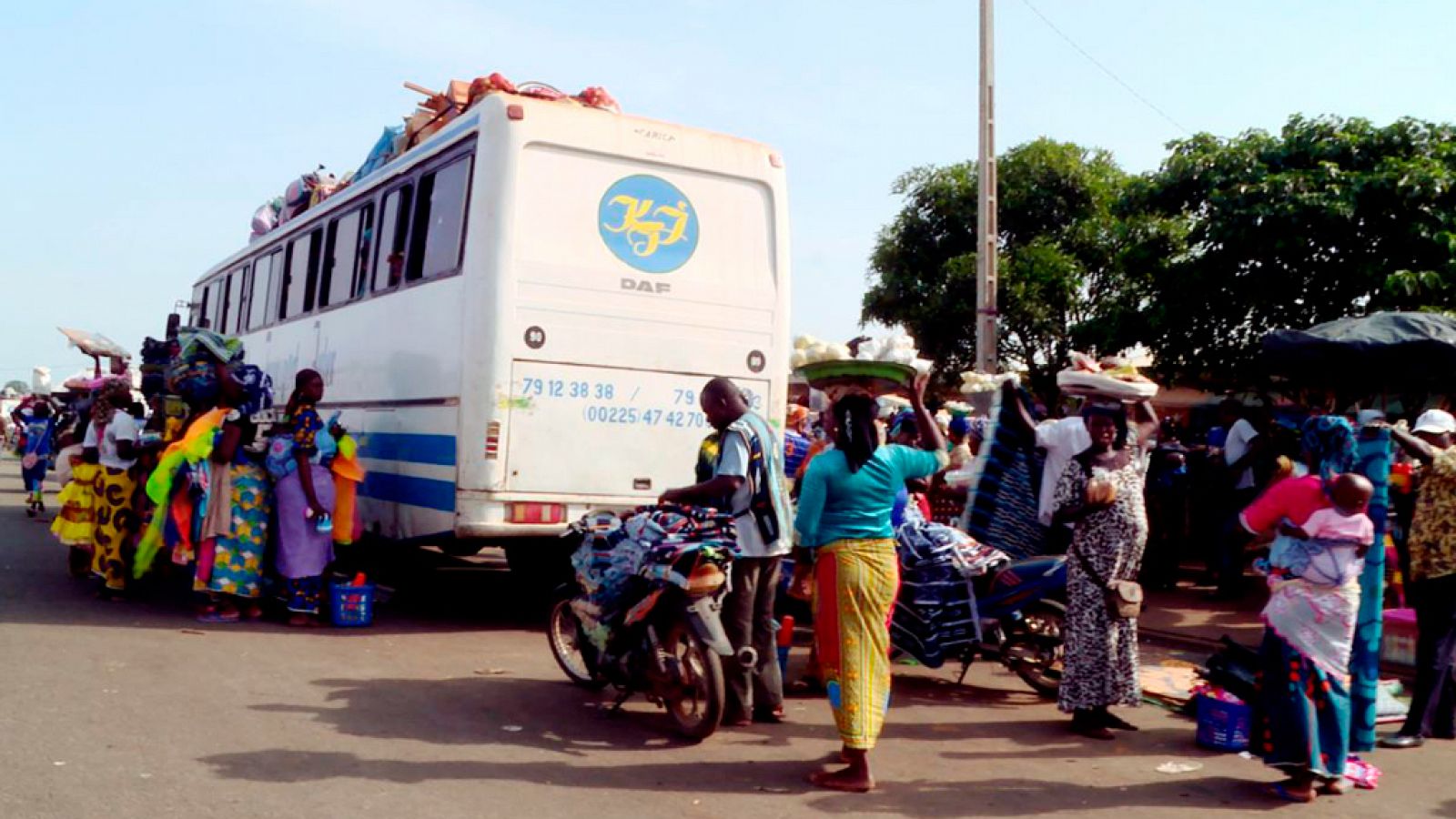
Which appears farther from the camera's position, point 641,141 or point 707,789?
point 641,141

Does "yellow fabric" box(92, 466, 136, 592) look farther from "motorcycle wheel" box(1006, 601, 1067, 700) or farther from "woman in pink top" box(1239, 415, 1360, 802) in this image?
"woman in pink top" box(1239, 415, 1360, 802)

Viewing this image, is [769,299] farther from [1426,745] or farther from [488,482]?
[1426,745]

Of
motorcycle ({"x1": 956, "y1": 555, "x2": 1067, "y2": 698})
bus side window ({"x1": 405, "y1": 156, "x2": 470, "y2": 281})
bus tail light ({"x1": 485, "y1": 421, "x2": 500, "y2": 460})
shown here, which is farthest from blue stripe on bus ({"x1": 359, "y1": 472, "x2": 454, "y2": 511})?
motorcycle ({"x1": 956, "y1": 555, "x2": 1067, "y2": 698})

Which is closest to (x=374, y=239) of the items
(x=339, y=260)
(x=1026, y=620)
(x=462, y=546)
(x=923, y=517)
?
(x=339, y=260)

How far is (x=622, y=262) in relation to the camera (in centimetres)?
875

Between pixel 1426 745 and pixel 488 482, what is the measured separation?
5588 millimetres

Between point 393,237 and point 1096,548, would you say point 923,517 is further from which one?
point 393,237

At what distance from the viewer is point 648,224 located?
29.1 feet

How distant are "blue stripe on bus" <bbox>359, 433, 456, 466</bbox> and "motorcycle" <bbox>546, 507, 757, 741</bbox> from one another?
2.21m

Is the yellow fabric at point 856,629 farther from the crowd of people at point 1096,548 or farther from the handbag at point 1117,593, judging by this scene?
the handbag at point 1117,593

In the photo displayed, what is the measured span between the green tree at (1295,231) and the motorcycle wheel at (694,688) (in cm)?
914

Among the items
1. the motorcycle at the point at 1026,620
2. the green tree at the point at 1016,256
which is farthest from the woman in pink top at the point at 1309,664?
the green tree at the point at 1016,256

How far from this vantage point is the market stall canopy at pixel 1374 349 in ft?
28.2

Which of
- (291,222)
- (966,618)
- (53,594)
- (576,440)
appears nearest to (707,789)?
Result: (966,618)
